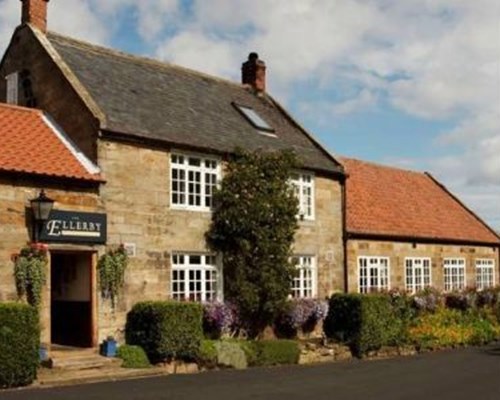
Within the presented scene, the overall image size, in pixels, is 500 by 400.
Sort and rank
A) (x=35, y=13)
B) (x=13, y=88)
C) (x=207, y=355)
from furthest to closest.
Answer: (x=13, y=88) → (x=35, y=13) → (x=207, y=355)

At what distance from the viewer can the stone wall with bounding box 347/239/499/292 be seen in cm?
2584

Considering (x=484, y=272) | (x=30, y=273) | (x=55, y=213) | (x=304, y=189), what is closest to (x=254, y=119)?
(x=304, y=189)

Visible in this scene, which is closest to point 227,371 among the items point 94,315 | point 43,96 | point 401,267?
point 94,315

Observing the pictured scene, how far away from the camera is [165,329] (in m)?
17.7

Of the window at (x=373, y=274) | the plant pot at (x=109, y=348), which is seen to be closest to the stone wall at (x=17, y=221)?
the plant pot at (x=109, y=348)

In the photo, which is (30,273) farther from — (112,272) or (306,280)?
(306,280)

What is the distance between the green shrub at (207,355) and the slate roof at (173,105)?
207 inches

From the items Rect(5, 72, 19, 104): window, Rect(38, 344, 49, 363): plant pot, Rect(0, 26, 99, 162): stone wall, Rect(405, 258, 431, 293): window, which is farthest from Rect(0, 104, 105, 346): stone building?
Rect(405, 258, 431, 293): window

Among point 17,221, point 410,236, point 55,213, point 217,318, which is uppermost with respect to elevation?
point 55,213

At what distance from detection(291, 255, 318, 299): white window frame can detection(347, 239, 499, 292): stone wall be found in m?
1.86

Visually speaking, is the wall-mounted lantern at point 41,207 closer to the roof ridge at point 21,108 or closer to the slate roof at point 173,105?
the slate roof at point 173,105

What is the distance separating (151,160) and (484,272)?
62.8 feet

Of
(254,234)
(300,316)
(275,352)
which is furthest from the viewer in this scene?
(300,316)

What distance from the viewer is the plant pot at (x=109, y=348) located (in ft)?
57.0
